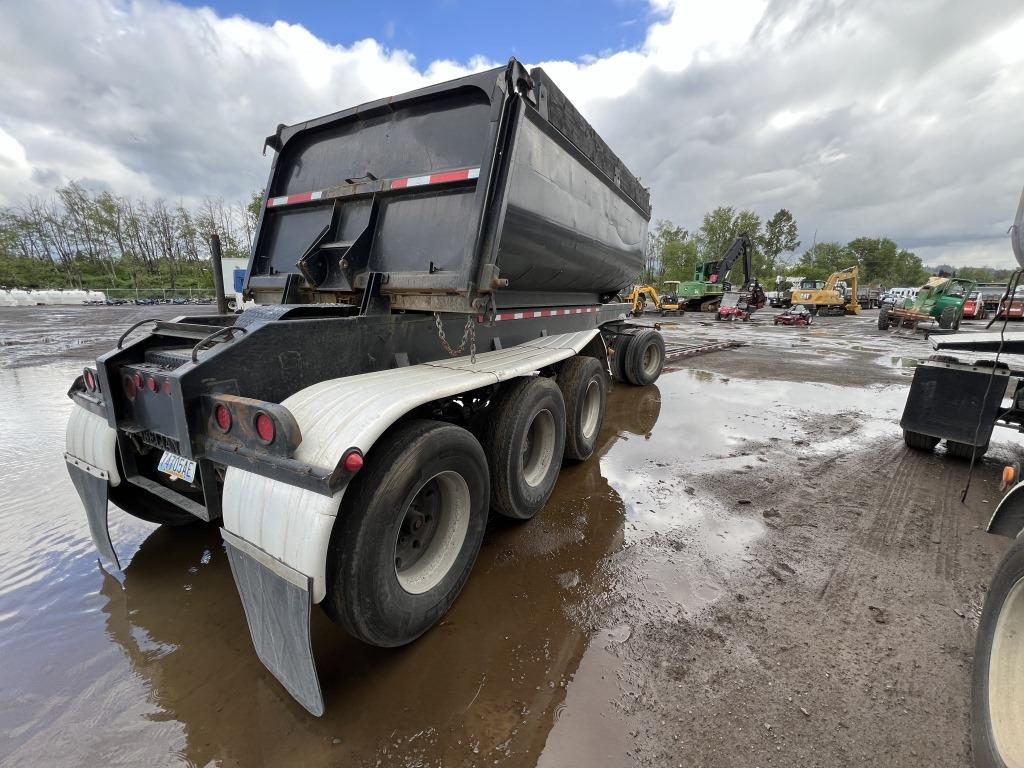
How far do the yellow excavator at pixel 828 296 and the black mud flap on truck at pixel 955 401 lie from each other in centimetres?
2767

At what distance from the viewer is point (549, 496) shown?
3.93m

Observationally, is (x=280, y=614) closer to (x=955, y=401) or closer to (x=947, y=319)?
(x=955, y=401)

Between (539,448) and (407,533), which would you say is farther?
(539,448)

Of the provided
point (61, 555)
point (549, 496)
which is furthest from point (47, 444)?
point (549, 496)

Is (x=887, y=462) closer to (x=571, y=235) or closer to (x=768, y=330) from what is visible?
(x=571, y=235)

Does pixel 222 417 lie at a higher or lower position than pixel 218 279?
lower

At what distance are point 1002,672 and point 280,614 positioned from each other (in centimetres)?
291

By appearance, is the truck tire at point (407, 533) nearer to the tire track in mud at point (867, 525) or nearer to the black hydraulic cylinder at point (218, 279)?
the tire track in mud at point (867, 525)

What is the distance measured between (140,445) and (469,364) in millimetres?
2053

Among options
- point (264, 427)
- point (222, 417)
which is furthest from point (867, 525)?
point (222, 417)

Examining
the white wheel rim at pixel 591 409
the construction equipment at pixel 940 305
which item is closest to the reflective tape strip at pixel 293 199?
the white wheel rim at pixel 591 409

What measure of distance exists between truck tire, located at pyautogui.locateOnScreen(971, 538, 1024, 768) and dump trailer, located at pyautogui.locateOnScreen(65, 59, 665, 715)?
7.52ft

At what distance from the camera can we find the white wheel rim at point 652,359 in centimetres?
847

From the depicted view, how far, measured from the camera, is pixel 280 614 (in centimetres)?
188
